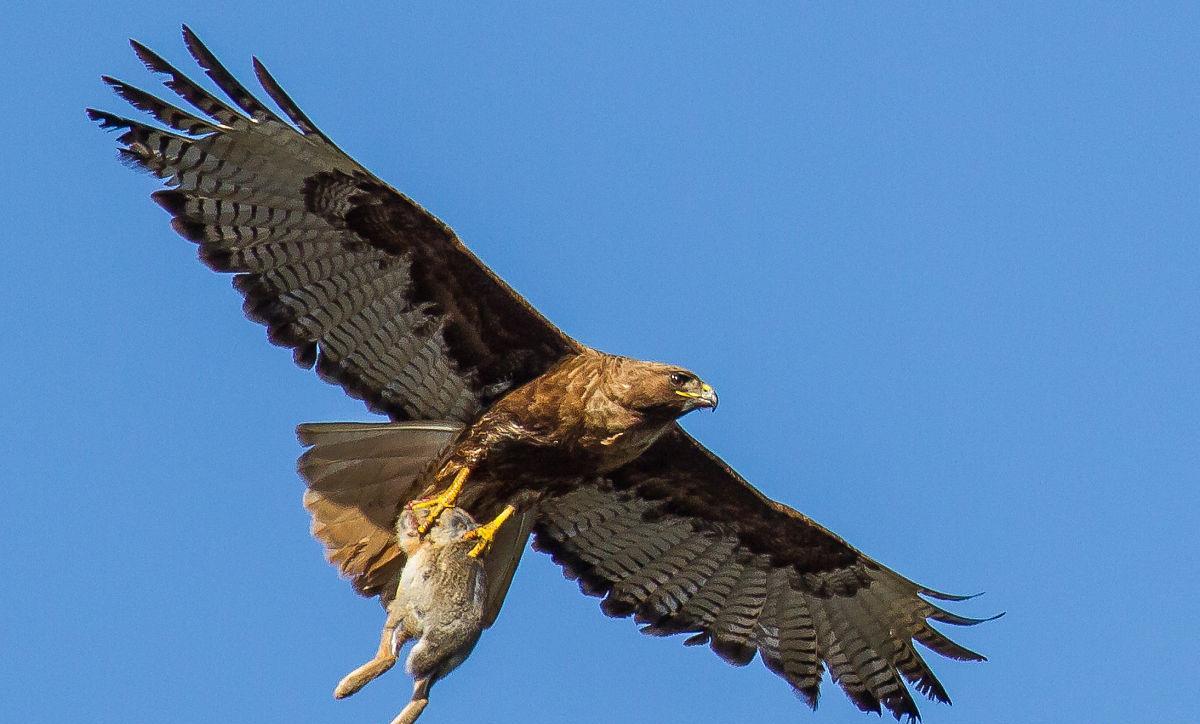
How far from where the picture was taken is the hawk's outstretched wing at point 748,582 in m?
13.3

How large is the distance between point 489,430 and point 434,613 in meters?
1.82

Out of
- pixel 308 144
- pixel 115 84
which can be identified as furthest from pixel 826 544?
pixel 115 84

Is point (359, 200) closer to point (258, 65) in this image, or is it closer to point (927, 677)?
point (258, 65)

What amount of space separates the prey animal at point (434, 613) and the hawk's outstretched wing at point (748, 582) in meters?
2.22

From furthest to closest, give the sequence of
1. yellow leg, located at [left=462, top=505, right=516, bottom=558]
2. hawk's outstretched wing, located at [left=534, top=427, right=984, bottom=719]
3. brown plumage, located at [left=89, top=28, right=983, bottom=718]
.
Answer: hawk's outstretched wing, located at [left=534, top=427, right=984, bottom=719] < brown plumage, located at [left=89, top=28, right=983, bottom=718] < yellow leg, located at [left=462, top=505, right=516, bottom=558]

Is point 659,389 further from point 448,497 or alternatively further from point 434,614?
point 434,614

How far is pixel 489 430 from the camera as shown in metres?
12.2

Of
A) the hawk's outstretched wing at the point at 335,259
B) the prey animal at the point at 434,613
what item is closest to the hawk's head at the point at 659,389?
the hawk's outstretched wing at the point at 335,259

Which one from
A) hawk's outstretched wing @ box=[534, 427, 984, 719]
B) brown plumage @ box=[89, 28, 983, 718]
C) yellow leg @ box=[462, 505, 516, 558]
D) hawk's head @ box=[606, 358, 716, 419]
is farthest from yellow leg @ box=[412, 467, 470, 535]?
hawk's outstretched wing @ box=[534, 427, 984, 719]

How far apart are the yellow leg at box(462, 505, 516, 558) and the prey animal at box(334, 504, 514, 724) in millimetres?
214

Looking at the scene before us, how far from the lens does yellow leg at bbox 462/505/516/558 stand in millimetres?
11438

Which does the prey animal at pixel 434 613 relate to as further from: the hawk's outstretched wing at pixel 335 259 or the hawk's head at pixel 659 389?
the hawk's outstretched wing at pixel 335 259

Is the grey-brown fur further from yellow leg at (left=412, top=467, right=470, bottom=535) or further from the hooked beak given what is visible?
the hooked beak

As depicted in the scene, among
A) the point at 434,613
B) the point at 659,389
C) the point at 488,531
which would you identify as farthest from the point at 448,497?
the point at 434,613
